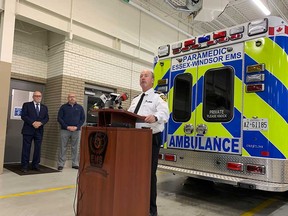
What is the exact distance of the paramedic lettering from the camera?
396cm

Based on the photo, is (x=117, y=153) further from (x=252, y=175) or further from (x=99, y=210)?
(x=252, y=175)

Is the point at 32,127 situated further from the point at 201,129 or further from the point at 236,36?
the point at 236,36

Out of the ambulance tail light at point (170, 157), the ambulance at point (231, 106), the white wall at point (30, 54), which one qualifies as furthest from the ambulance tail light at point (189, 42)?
the white wall at point (30, 54)

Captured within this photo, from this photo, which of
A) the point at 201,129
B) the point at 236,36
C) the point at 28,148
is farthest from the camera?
the point at 28,148

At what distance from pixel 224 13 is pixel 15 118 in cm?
760

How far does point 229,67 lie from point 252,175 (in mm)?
1582

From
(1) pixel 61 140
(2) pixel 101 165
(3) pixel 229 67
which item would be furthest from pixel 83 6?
(2) pixel 101 165

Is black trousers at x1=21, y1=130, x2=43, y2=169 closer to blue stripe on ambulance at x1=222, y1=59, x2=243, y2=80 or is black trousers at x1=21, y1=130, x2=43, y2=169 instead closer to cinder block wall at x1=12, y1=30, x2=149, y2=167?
cinder block wall at x1=12, y1=30, x2=149, y2=167

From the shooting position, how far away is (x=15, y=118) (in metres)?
7.24

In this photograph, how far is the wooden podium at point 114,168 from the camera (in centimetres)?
243

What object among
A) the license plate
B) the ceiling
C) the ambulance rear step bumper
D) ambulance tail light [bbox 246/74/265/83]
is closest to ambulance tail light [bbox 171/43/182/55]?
ambulance tail light [bbox 246/74/265/83]

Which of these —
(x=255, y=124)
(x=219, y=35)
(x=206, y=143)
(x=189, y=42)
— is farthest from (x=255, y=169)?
(x=189, y=42)

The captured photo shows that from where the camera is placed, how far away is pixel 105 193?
96.6 inches

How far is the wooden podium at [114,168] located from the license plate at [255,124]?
1.63m
